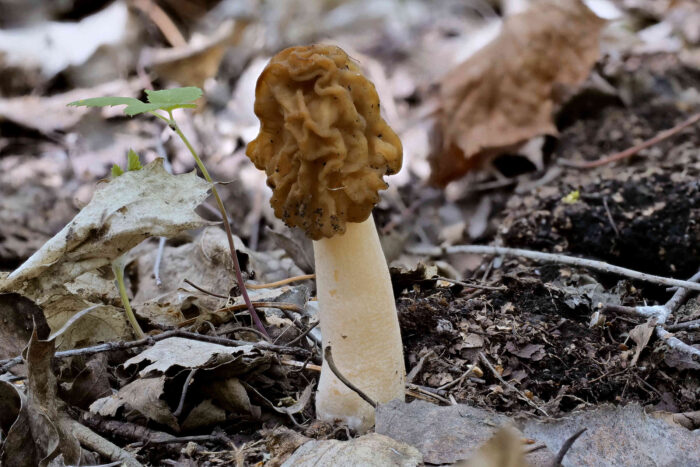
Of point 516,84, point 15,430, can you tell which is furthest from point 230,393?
point 516,84

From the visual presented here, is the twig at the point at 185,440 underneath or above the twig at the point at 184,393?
underneath

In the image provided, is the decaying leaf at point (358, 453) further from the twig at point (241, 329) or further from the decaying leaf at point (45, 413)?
the twig at point (241, 329)

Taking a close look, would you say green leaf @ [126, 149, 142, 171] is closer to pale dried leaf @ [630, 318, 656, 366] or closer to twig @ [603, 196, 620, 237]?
pale dried leaf @ [630, 318, 656, 366]

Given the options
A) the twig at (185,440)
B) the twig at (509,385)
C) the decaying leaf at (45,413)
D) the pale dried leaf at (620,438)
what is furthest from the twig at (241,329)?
the pale dried leaf at (620,438)

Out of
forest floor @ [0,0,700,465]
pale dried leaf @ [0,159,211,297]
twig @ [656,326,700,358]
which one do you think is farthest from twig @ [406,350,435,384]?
pale dried leaf @ [0,159,211,297]

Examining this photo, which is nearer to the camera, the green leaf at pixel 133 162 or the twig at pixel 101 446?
the twig at pixel 101 446

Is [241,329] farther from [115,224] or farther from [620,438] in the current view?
[620,438]

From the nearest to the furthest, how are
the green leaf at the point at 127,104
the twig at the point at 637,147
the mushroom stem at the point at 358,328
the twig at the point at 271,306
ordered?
the green leaf at the point at 127,104
the mushroom stem at the point at 358,328
the twig at the point at 271,306
the twig at the point at 637,147

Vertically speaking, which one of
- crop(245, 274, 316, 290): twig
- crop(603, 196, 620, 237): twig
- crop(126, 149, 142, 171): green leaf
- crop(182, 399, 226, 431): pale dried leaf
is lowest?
crop(245, 274, 316, 290): twig

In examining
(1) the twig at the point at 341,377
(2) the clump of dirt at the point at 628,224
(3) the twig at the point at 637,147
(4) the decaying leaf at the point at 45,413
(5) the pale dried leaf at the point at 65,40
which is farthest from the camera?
(5) the pale dried leaf at the point at 65,40
